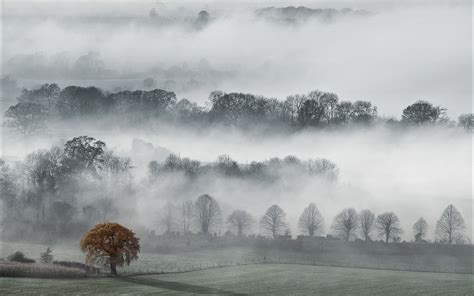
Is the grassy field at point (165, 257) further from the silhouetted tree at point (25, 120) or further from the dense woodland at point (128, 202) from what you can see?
the silhouetted tree at point (25, 120)

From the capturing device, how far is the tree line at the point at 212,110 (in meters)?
135

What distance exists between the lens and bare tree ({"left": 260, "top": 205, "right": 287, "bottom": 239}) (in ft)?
340

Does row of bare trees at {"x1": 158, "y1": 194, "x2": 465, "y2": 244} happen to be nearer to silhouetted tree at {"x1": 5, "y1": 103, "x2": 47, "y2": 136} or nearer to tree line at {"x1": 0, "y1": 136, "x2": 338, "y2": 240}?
tree line at {"x1": 0, "y1": 136, "x2": 338, "y2": 240}

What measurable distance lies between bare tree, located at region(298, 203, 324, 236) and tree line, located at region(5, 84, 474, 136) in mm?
34953

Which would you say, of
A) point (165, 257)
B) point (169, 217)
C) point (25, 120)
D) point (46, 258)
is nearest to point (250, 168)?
point (169, 217)

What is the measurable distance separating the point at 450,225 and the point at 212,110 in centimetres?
5410

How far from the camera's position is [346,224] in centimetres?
10231

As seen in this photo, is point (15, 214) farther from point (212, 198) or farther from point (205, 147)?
point (205, 147)

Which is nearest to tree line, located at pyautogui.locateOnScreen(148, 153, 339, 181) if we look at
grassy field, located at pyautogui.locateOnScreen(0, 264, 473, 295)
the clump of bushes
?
grassy field, located at pyautogui.locateOnScreen(0, 264, 473, 295)

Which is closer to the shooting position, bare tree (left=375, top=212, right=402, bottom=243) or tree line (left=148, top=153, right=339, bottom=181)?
bare tree (left=375, top=212, right=402, bottom=243)

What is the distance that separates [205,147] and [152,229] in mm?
31903

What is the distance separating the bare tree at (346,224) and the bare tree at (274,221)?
6559mm

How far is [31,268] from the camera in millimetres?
78375

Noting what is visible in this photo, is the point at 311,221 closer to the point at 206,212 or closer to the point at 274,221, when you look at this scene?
the point at 274,221
